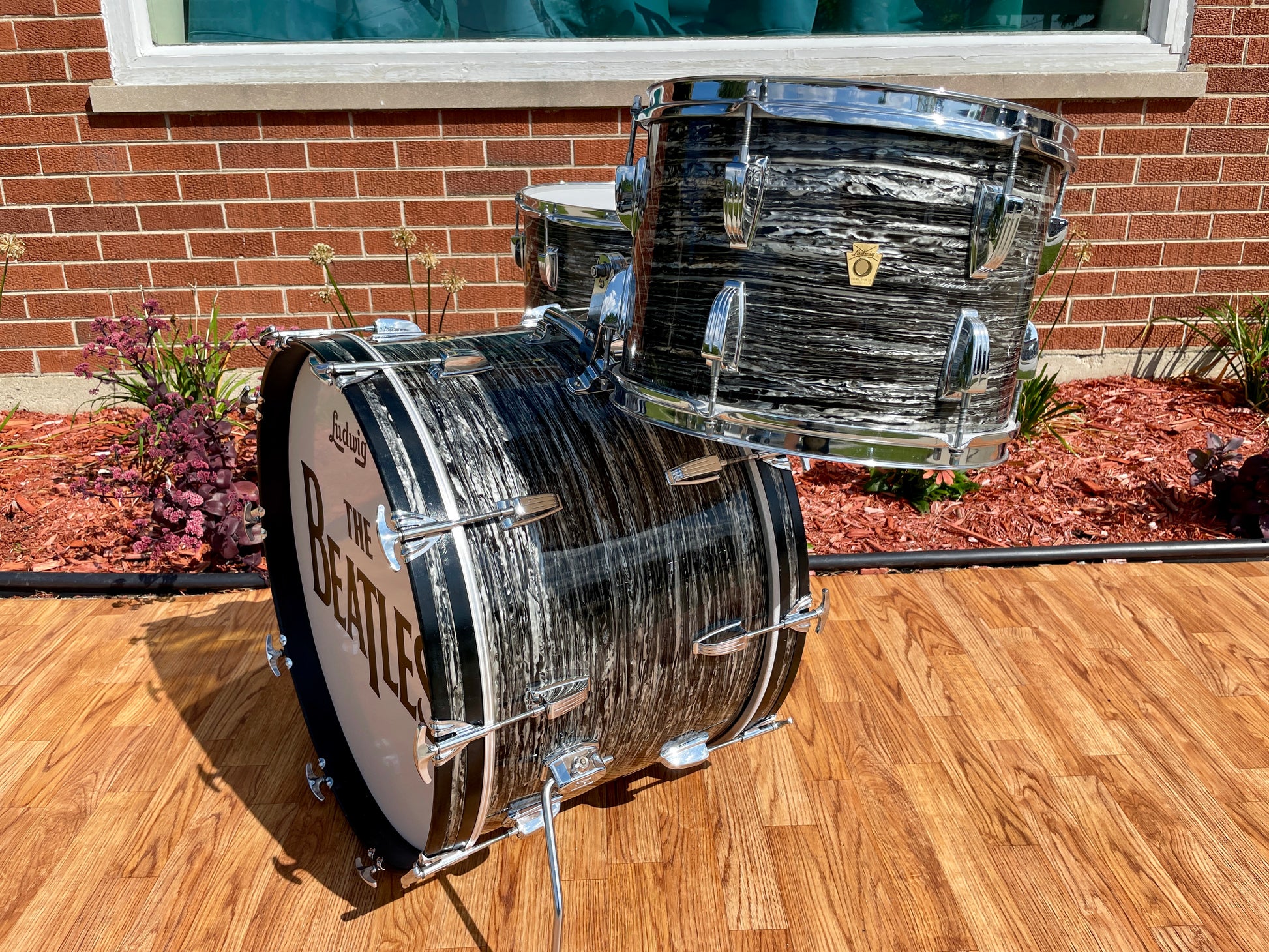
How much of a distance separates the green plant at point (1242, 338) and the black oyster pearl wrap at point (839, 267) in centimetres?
298

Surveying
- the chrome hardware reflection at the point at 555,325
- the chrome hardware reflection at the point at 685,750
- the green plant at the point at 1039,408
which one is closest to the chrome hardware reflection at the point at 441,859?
the chrome hardware reflection at the point at 685,750

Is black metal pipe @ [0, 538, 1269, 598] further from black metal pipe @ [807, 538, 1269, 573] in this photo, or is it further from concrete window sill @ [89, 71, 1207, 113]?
concrete window sill @ [89, 71, 1207, 113]

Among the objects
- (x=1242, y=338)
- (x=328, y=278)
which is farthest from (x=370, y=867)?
(x=1242, y=338)

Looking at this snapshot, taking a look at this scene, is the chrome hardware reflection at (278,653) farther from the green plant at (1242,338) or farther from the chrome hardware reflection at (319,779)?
the green plant at (1242,338)

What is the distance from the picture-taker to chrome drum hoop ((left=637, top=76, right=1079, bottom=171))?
137 centimetres

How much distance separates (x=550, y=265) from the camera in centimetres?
254

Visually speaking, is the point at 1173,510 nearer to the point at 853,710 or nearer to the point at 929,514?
the point at 929,514

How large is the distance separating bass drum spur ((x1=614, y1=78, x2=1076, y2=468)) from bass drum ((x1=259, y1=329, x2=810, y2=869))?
0.21 m

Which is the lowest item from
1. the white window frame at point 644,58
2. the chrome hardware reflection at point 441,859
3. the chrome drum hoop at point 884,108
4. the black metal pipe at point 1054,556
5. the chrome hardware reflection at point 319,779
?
the black metal pipe at point 1054,556

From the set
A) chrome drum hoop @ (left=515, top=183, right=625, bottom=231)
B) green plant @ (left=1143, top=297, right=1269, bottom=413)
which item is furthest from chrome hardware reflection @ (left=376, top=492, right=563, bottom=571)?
green plant @ (left=1143, top=297, right=1269, bottom=413)

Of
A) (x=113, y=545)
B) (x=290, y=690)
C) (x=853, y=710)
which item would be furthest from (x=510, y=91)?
(x=853, y=710)

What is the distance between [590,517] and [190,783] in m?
1.24

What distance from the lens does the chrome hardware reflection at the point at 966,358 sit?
147 cm

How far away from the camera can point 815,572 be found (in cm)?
307
